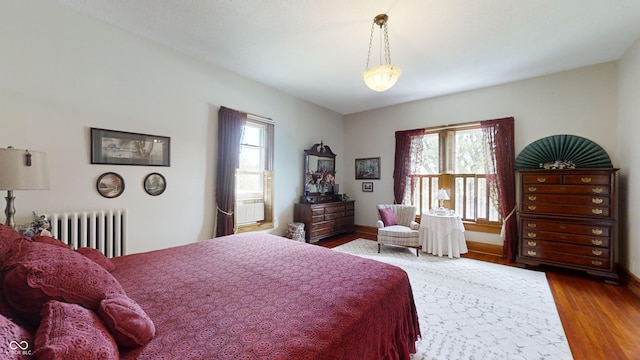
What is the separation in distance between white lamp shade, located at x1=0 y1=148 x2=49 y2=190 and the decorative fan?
5904mm

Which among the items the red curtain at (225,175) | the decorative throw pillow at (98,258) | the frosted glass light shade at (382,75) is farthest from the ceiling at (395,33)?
the decorative throw pillow at (98,258)

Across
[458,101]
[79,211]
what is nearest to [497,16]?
[458,101]

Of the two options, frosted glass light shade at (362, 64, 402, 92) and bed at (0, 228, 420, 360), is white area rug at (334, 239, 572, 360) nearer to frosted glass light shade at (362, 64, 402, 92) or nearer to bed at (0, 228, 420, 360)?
bed at (0, 228, 420, 360)

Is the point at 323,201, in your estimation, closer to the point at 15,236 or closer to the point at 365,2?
the point at 365,2

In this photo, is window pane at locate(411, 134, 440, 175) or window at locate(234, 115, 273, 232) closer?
window at locate(234, 115, 273, 232)

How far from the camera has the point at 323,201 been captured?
211 inches

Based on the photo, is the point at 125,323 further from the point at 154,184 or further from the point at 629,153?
the point at 629,153

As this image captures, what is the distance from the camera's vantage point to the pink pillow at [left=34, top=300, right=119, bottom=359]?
66 centimetres

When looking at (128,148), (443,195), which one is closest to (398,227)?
(443,195)

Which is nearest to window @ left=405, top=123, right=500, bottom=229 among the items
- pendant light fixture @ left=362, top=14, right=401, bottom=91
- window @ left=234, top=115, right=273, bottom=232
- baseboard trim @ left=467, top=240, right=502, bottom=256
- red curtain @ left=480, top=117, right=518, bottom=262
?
red curtain @ left=480, top=117, right=518, bottom=262

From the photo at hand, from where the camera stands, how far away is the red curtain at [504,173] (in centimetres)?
405

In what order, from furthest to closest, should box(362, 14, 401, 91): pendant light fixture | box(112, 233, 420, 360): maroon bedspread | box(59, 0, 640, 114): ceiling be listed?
box(362, 14, 401, 91): pendant light fixture
box(59, 0, 640, 114): ceiling
box(112, 233, 420, 360): maroon bedspread

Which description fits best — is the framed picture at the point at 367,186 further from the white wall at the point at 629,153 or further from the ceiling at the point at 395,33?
the white wall at the point at 629,153

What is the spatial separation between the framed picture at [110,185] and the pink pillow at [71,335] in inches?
95.9
